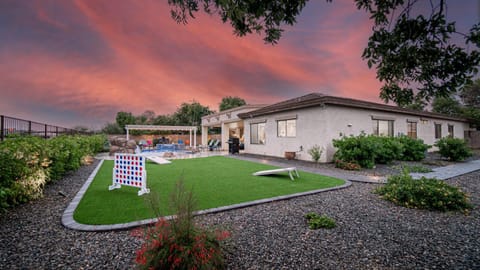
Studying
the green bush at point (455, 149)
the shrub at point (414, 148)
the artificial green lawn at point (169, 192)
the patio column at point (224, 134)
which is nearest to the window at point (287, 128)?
the artificial green lawn at point (169, 192)

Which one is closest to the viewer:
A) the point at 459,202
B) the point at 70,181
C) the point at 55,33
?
the point at 459,202

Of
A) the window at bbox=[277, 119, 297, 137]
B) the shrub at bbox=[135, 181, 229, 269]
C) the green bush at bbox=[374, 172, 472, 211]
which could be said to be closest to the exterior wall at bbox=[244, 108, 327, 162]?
the window at bbox=[277, 119, 297, 137]

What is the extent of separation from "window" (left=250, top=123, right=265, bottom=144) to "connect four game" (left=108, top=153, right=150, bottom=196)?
371 inches

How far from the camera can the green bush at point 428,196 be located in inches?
135

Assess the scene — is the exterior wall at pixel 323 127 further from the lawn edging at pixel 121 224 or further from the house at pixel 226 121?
the lawn edging at pixel 121 224

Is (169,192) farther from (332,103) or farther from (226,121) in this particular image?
(226,121)

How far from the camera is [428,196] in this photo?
3.54 metres

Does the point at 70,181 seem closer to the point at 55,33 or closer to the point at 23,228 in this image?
the point at 23,228

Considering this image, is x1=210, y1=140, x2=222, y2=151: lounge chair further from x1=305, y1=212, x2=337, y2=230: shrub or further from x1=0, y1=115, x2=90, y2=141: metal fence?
x1=305, y1=212, x2=337, y2=230: shrub

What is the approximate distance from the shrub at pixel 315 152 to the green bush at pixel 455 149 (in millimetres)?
6558

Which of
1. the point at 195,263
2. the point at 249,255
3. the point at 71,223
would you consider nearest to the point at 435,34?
the point at 249,255

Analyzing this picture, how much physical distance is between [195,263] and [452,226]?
3.68 m

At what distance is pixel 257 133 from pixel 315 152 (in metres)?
5.48

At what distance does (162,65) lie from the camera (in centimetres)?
1083
